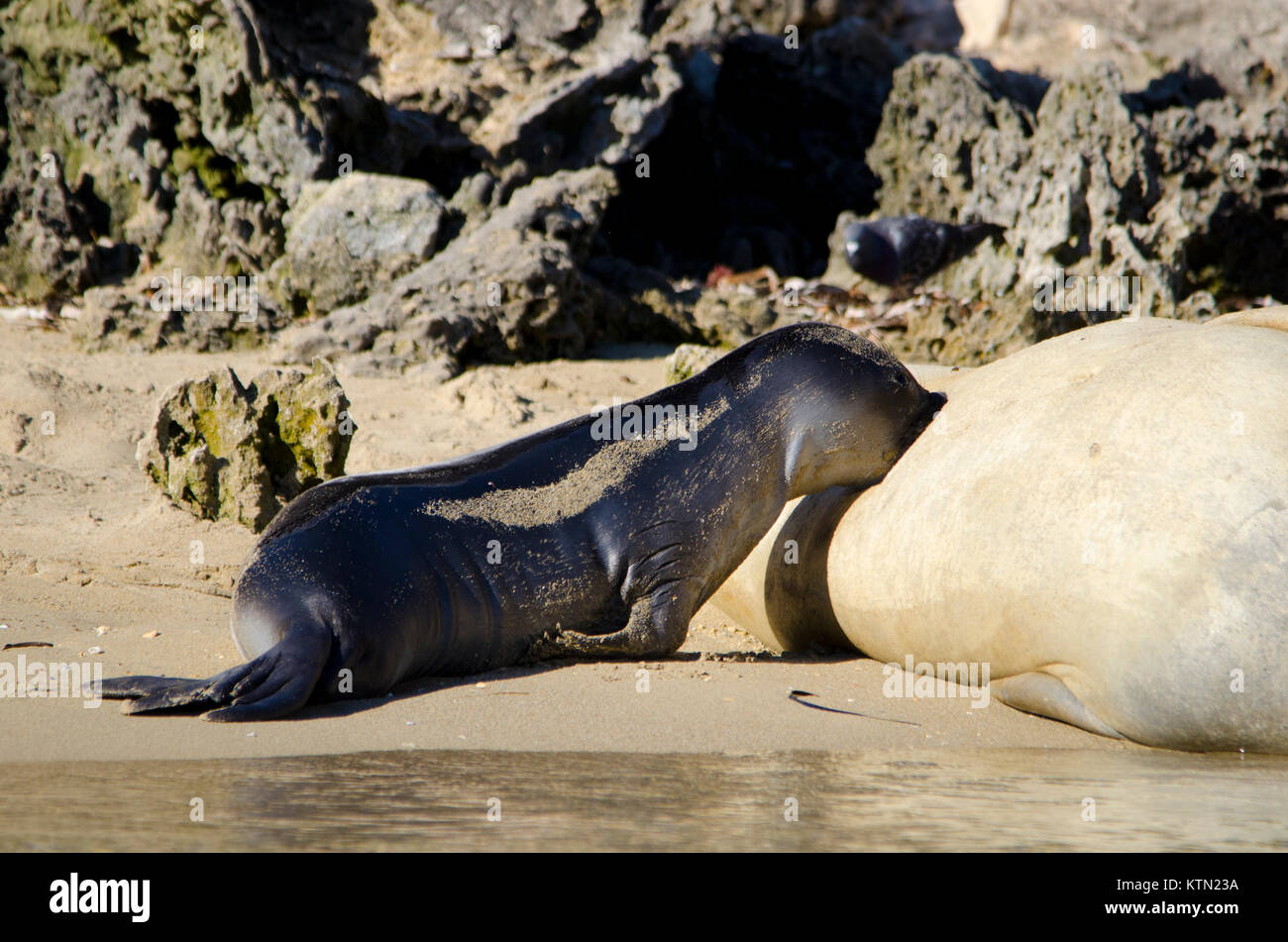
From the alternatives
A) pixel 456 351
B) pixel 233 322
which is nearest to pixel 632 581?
A: pixel 456 351

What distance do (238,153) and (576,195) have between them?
265 centimetres

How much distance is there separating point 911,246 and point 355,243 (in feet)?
14.4

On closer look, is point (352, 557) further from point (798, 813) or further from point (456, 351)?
point (456, 351)

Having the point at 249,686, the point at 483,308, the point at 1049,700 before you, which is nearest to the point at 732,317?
the point at 483,308

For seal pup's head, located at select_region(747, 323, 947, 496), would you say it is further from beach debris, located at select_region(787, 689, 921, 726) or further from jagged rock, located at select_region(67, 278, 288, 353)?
jagged rock, located at select_region(67, 278, 288, 353)

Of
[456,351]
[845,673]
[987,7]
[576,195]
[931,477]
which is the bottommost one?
[845,673]

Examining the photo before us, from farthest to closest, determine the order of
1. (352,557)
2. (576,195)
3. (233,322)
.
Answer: (576,195)
(233,322)
(352,557)

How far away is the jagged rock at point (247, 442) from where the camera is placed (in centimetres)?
503

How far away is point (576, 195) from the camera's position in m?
8.91

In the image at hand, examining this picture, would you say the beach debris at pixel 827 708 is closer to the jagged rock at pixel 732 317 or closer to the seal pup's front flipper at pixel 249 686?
the seal pup's front flipper at pixel 249 686

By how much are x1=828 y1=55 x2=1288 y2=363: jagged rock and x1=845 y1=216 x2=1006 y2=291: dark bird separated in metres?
0.13

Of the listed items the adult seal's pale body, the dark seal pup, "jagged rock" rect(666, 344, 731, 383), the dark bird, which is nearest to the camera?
the adult seal's pale body

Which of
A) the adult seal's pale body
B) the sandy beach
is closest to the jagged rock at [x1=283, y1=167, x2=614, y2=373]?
the sandy beach

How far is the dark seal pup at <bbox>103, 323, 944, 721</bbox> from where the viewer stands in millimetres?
3365
